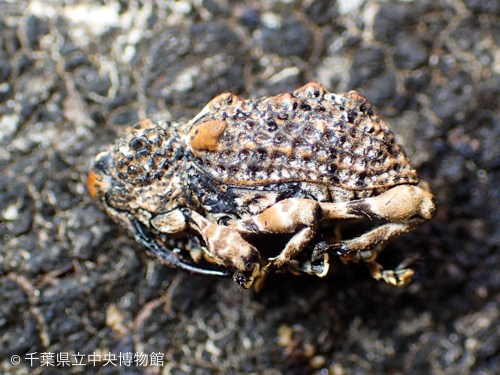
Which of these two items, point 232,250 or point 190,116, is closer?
point 232,250

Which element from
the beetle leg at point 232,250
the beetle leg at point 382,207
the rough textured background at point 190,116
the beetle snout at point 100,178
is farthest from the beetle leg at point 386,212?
the beetle snout at point 100,178

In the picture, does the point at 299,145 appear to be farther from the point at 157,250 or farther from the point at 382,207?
the point at 157,250

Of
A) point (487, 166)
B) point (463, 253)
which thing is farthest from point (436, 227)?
point (487, 166)

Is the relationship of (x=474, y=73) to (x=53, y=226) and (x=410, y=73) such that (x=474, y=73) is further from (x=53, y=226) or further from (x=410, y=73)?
(x=53, y=226)

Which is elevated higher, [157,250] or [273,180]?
[273,180]

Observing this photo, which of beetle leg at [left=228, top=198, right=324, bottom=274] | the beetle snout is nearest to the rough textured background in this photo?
the beetle snout

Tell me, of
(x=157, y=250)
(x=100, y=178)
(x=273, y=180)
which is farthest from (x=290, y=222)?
(x=100, y=178)
